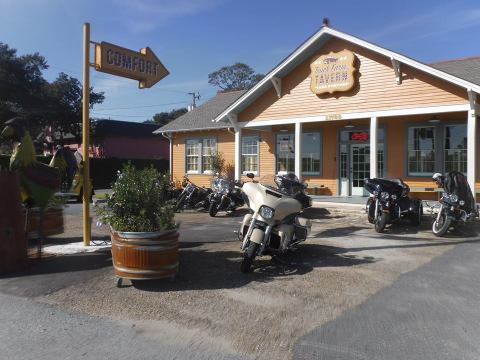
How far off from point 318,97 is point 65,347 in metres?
12.8

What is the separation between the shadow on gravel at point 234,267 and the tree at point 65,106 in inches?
1406

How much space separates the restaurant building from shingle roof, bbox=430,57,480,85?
49mm

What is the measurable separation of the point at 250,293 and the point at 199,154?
642 inches

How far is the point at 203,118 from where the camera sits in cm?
2241

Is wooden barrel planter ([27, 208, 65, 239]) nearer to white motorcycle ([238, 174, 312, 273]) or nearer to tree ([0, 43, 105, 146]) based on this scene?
white motorcycle ([238, 174, 312, 273])

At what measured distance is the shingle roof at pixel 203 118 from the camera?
2118 centimetres

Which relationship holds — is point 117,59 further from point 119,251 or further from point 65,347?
point 65,347

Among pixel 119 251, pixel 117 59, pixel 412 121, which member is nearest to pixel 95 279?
pixel 119 251

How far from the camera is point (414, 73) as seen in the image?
1336 cm

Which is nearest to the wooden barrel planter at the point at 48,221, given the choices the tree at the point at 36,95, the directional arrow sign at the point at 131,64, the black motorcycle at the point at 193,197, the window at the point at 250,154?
the directional arrow sign at the point at 131,64

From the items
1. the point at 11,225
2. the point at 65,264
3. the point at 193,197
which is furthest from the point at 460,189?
the point at 11,225

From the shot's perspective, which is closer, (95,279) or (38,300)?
(38,300)

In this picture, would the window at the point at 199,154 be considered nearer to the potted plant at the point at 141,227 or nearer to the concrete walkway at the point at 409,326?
the potted plant at the point at 141,227

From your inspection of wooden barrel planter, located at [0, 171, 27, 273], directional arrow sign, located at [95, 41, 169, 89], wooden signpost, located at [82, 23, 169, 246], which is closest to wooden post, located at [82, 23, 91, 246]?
wooden signpost, located at [82, 23, 169, 246]
